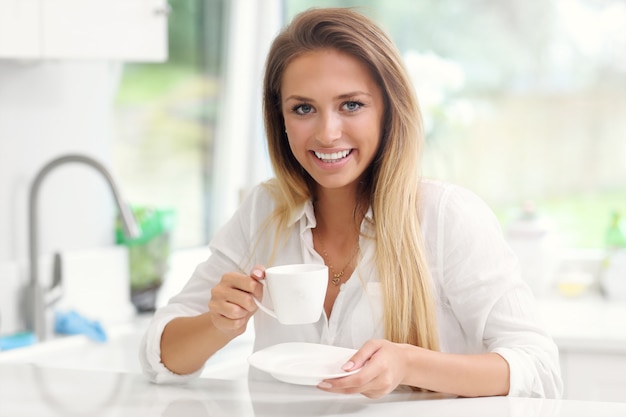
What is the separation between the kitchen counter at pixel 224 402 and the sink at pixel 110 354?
0.61 metres

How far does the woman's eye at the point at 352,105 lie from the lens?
158cm

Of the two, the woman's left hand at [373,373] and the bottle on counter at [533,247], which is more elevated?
the woman's left hand at [373,373]

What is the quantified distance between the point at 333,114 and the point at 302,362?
1.51 ft

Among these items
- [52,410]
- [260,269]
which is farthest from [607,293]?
[52,410]

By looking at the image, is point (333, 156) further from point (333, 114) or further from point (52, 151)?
point (52, 151)

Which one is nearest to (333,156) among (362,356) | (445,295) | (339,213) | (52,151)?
(339,213)

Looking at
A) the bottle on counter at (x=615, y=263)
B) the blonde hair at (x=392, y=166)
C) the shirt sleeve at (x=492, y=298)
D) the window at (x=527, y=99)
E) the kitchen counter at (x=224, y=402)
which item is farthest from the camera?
the window at (x=527, y=99)

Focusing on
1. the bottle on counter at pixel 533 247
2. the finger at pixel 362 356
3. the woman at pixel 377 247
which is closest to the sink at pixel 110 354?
the woman at pixel 377 247

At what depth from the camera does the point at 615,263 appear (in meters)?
2.94

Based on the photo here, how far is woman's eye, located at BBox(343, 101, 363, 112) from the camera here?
1576 mm

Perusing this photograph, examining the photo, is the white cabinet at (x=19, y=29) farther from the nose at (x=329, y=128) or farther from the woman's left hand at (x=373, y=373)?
the woman's left hand at (x=373, y=373)

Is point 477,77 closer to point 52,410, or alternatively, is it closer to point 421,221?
point 421,221

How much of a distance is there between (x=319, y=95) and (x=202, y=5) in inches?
76.8

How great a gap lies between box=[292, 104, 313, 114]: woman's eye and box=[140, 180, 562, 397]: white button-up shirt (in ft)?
0.72
